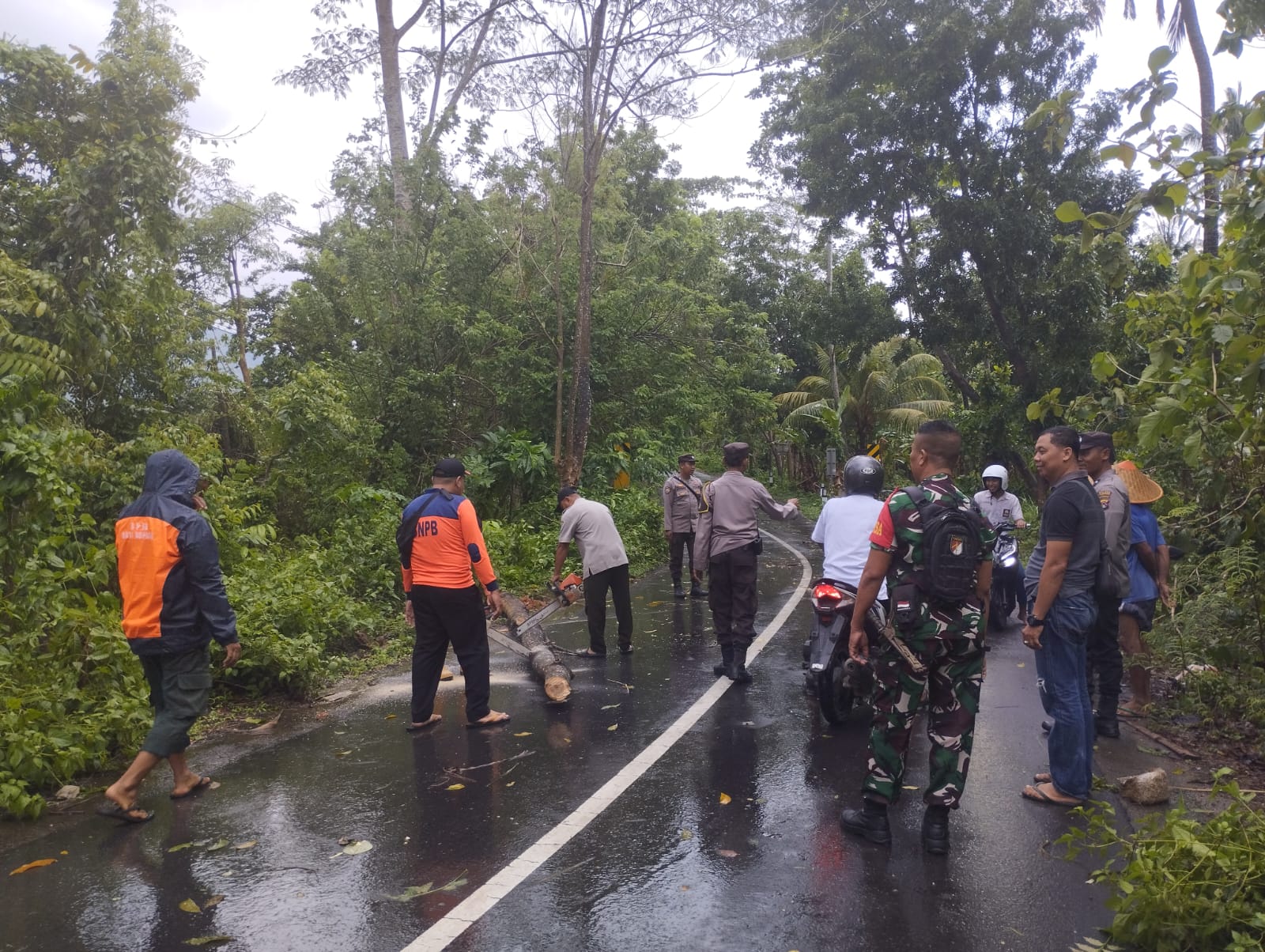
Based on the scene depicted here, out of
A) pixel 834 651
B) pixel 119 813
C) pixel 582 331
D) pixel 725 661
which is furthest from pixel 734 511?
pixel 582 331

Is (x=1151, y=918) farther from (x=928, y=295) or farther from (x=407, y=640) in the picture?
(x=928, y=295)

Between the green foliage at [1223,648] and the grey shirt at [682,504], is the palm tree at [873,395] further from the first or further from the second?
the green foliage at [1223,648]

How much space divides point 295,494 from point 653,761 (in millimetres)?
10062

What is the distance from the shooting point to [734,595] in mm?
8117

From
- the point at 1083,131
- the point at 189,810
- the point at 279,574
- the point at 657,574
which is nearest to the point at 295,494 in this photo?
the point at 279,574

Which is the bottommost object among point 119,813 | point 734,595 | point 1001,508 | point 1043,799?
point 1043,799

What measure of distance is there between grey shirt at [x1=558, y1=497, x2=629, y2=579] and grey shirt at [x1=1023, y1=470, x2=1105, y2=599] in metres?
5.04

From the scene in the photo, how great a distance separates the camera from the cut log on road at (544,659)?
7754 millimetres

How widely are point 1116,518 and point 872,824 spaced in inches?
117

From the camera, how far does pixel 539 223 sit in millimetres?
19109

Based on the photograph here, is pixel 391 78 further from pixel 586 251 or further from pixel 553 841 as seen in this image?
pixel 553 841

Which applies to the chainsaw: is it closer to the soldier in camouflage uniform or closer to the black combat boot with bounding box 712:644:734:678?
the black combat boot with bounding box 712:644:734:678

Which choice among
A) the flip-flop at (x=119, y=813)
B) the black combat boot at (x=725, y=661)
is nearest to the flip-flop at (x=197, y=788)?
the flip-flop at (x=119, y=813)

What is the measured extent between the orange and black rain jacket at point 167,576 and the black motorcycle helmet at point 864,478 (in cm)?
418
